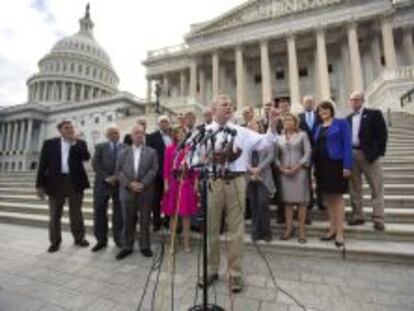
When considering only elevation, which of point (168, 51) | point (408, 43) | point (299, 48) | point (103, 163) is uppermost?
point (168, 51)

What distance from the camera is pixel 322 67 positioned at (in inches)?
Answer: 955

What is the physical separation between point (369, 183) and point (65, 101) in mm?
71294

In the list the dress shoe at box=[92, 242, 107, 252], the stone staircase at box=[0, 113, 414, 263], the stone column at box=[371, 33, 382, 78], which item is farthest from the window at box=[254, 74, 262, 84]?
the dress shoe at box=[92, 242, 107, 252]

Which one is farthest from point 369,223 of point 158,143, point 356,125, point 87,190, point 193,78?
point 193,78

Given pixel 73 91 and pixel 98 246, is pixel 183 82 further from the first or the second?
pixel 73 91

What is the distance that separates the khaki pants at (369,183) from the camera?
4.35 m

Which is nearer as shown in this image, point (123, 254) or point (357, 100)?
point (123, 254)

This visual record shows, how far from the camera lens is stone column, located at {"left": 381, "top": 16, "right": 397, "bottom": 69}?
2252 cm

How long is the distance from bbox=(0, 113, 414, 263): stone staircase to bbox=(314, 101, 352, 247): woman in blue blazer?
280 mm

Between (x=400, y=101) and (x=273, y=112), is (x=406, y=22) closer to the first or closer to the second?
(x=400, y=101)

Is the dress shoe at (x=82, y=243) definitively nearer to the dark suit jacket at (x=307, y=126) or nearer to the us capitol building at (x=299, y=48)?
the dark suit jacket at (x=307, y=126)

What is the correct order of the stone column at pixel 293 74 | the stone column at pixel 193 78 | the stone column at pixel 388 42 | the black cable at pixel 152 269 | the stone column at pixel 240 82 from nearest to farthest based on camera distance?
the black cable at pixel 152 269, the stone column at pixel 388 42, the stone column at pixel 293 74, the stone column at pixel 240 82, the stone column at pixel 193 78

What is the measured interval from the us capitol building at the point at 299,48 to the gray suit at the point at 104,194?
66.3 feet

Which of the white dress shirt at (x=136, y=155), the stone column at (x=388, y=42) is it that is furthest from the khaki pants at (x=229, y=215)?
the stone column at (x=388, y=42)
